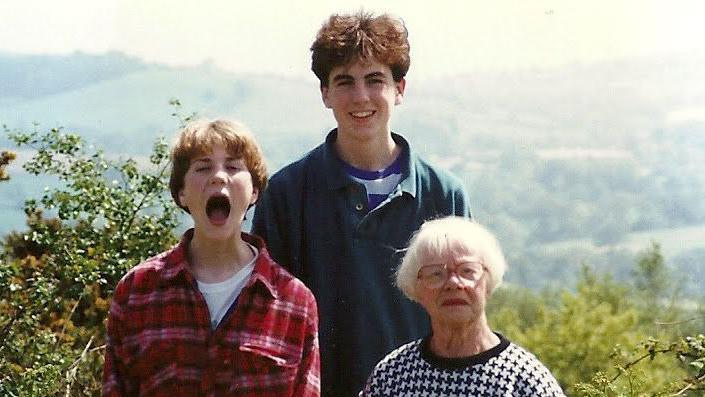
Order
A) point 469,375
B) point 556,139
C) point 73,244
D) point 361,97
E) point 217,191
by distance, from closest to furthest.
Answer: point 469,375, point 217,191, point 361,97, point 73,244, point 556,139

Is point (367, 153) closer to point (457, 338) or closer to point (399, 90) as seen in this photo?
point (399, 90)

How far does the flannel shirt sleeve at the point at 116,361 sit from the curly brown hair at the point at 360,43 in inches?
39.6

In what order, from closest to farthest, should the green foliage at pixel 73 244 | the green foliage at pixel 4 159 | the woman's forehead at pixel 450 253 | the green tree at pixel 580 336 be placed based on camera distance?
the woman's forehead at pixel 450 253 < the green foliage at pixel 73 244 < the green foliage at pixel 4 159 < the green tree at pixel 580 336

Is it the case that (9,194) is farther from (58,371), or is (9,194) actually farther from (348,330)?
(348,330)

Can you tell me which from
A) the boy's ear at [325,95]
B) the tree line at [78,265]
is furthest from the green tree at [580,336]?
the boy's ear at [325,95]

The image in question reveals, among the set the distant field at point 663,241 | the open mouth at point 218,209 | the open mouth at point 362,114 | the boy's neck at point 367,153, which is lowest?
the distant field at point 663,241

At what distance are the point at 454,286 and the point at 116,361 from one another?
97 centimetres

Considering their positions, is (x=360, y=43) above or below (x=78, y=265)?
above

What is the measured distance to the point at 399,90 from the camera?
3895mm

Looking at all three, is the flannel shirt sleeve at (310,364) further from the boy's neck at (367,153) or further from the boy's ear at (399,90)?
the boy's ear at (399,90)

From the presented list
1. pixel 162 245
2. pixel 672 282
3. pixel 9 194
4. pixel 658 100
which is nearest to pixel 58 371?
pixel 162 245

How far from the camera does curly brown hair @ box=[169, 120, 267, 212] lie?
11.1 feet

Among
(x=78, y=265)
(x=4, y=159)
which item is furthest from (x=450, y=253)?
(x=4, y=159)

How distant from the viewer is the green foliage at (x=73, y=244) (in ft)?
16.4
